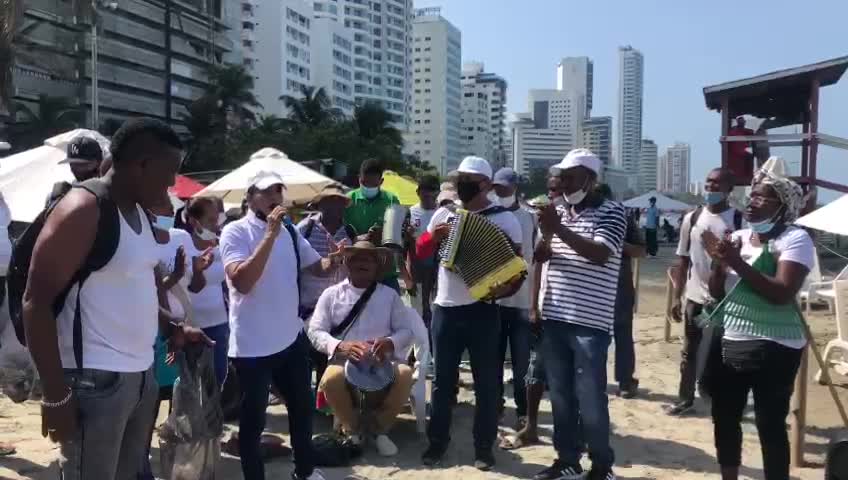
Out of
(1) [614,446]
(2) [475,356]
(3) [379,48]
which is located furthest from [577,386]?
(3) [379,48]

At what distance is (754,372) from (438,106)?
159 metres

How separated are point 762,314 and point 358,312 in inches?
107

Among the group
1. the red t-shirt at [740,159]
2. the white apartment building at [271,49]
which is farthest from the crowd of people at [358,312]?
the white apartment building at [271,49]

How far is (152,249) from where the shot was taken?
275 cm

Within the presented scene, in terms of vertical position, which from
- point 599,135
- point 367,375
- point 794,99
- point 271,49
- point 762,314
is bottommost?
point 367,375

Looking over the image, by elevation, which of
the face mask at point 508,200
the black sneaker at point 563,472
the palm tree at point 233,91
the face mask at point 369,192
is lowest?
the black sneaker at point 563,472

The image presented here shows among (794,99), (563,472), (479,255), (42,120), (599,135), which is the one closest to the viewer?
(563,472)

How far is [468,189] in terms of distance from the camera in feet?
16.8

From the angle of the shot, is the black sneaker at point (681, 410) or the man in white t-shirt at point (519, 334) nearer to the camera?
the man in white t-shirt at point (519, 334)

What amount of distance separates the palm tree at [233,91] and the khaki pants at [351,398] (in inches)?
2805

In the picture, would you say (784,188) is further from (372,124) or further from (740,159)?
(372,124)

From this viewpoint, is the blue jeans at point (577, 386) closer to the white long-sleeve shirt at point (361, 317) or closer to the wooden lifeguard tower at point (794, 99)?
the white long-sleeve shirt at point (361, 317)

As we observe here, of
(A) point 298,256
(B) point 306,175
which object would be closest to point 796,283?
(A) point 298,256

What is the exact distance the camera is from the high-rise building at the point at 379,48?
461 ft
